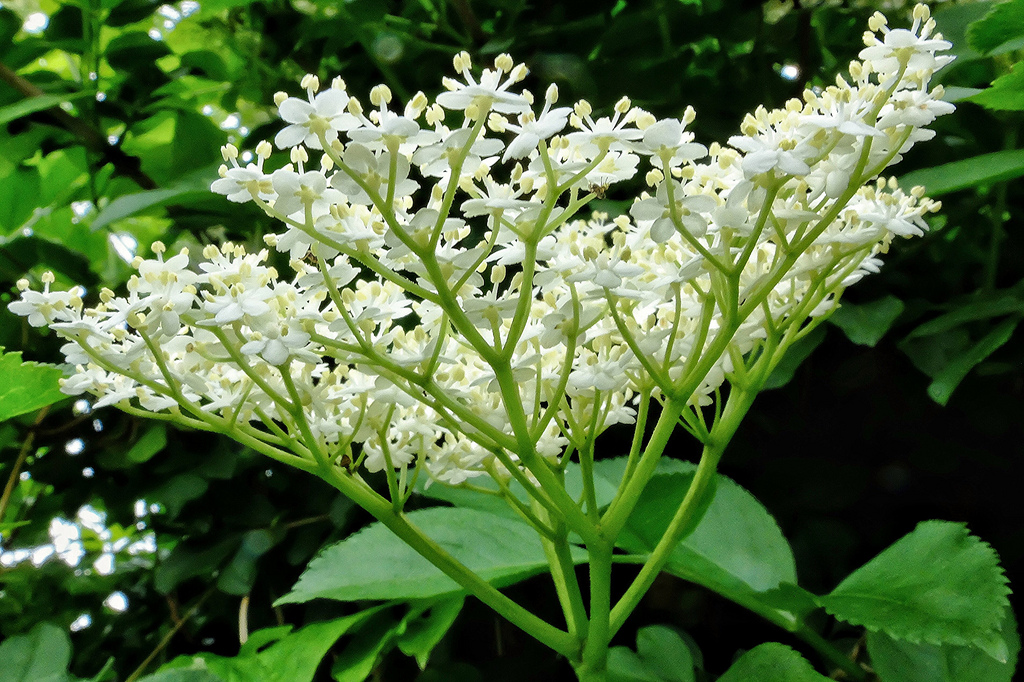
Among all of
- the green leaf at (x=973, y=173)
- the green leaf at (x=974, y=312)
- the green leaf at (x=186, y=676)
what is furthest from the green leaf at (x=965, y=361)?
the green leaf at (x=186, y=676)

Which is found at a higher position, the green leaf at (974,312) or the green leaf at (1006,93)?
the green leaf at (1006,93)

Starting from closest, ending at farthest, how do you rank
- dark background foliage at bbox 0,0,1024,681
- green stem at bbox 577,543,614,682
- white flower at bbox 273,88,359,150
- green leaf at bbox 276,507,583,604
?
white flower at bbox 273,88,359,150 < green stem at bbox 577,543,614,682 < green leaf at bbox 276,507,583,604 < dark background foliage at bbox 0,0,1024,681

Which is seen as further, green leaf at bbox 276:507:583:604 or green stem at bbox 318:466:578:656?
green leaf at bbox 276:507:583:604

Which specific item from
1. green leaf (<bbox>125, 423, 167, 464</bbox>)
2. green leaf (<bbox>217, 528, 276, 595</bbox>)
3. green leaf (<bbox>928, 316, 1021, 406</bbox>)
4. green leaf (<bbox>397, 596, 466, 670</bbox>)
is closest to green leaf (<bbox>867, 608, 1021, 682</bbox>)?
green leaf (<bbox>928, 316, 1021, 406</bbox>)

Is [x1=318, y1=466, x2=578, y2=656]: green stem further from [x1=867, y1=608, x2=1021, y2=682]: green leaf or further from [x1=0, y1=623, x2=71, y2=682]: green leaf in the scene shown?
[x1=0, y1=623, x2=71, y2=682]: green leaf

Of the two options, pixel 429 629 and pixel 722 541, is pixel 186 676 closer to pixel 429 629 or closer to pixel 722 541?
pixel 429 629

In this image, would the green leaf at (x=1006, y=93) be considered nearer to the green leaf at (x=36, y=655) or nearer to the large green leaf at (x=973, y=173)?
the large green leaf at (x=973, y=173)
